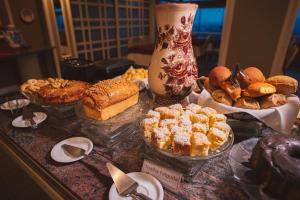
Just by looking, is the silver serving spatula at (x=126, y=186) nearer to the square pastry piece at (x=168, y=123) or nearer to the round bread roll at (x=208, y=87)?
the square pastry piece at (x=168, y=123)

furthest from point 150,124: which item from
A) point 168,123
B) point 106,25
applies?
point 106,25

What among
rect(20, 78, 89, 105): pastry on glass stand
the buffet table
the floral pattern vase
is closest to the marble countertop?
the buffet table

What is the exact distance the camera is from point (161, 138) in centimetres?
45

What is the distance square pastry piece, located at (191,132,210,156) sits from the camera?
43cm

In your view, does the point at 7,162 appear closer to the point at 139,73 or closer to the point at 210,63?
the point at 139,73

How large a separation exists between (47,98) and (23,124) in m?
0.13

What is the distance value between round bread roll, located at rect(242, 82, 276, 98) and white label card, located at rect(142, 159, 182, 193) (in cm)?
36

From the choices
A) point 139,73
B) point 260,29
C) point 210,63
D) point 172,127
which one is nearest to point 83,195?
point 172,127

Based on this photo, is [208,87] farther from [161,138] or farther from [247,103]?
[161,138]

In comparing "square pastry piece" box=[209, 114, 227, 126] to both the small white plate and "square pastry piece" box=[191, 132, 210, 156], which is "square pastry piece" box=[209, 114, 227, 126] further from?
the small white plate

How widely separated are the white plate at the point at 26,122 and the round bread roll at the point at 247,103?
2.37ft

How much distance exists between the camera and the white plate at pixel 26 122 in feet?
2.32

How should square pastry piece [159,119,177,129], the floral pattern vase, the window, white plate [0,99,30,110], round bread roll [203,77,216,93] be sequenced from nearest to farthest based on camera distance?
square pastry piece [159,119,177,129], the floral pattern vase, round bread roll [203,77,216,93], white plate [0,99,30,110], the window

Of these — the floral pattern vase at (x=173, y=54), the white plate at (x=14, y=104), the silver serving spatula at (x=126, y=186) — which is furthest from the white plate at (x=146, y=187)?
the white plate at (x=14, y=104)
